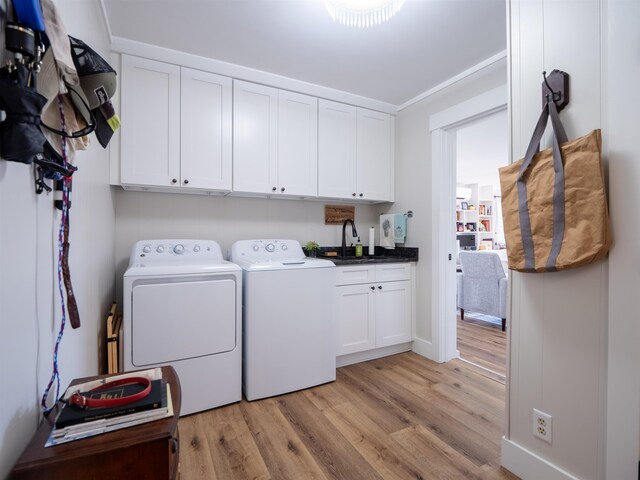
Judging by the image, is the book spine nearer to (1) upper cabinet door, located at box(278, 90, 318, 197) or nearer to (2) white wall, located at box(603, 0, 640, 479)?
(2) white wall, located at box(603, 0, 640, 479)

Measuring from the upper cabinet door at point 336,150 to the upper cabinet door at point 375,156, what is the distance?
8 cm

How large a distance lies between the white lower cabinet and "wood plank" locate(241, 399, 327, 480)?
0.82m

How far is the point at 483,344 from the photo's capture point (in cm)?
322

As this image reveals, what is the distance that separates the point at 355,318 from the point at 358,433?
1.00 m

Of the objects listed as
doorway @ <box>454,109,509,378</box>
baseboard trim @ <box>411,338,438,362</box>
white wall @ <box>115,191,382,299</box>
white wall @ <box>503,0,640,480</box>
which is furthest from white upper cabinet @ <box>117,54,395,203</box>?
white wall @ <box>503,0,640,480</box>

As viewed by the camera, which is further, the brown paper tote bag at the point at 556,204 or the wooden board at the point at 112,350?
the wooden board at the point at 112,350

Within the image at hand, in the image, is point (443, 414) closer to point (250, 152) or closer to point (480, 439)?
point (480, 439)

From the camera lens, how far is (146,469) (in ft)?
2.25

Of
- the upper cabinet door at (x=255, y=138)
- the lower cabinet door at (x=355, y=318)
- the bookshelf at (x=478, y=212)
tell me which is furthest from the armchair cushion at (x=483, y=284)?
the bookshelf at (x=478, y=212)

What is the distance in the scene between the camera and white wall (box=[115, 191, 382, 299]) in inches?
92.0

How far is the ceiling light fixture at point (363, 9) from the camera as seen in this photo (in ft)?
4.97

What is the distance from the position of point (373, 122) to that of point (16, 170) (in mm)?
2806

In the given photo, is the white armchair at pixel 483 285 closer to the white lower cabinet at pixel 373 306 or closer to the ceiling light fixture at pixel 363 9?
the white lower cabinet at pixel 373 306

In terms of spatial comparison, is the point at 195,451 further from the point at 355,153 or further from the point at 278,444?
→ the point at 355,153
